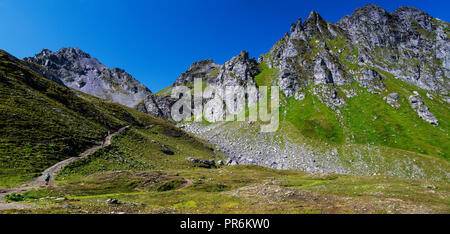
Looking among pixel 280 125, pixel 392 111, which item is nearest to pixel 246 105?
pixel 280 125

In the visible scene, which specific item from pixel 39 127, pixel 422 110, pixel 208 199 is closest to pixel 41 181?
pixel 39 127

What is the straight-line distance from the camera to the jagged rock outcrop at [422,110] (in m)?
126

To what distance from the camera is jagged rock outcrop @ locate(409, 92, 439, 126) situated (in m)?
126

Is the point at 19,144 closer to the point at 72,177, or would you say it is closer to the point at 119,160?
the point at 72,177

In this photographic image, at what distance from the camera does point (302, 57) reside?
199250 millimetres

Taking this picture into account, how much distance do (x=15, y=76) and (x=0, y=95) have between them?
909 inches

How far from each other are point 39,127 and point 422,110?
662 ft

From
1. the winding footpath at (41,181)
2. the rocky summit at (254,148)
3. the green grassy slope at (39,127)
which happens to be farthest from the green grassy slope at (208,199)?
the green grassy slope at (39,127)

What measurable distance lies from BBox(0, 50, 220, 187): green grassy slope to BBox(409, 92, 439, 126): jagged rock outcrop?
493ft

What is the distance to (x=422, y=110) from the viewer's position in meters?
132

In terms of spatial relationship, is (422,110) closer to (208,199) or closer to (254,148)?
(254,148)

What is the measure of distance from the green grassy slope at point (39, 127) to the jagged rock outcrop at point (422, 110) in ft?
493

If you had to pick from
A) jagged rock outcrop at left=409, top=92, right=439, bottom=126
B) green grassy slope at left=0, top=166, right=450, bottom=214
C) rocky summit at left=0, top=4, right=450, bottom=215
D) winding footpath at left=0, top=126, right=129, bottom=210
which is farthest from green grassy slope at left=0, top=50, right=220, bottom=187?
jagged rock outcrop at left=409, top=92, right=439, bottom=126

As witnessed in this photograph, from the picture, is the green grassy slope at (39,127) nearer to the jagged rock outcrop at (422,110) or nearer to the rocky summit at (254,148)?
the rocky summit at (254,148)
